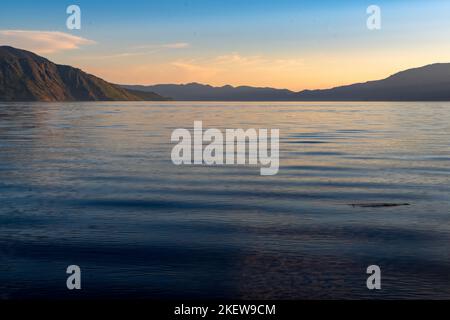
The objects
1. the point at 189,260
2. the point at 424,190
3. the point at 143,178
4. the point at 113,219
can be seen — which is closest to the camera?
the point at 189,260

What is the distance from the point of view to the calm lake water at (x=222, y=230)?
1030 centimetres

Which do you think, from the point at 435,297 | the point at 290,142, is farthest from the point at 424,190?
the point at 290,142

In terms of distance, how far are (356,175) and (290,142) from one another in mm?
17954

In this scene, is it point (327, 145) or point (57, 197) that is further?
point (327, 145)

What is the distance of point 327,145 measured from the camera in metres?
39.8

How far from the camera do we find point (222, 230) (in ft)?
47.8

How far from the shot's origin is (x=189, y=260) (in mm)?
11781

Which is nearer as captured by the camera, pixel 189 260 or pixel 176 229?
pixel 189 260

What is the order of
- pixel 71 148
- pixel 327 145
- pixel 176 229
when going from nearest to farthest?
pixel 176 229
pixel 71 148
pixel 327 145

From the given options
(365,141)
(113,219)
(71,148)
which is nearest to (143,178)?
(113,219)

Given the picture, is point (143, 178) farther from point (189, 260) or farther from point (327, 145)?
point (327, 145)

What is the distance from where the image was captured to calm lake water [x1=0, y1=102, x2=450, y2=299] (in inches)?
406

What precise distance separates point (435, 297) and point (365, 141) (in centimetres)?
3480
